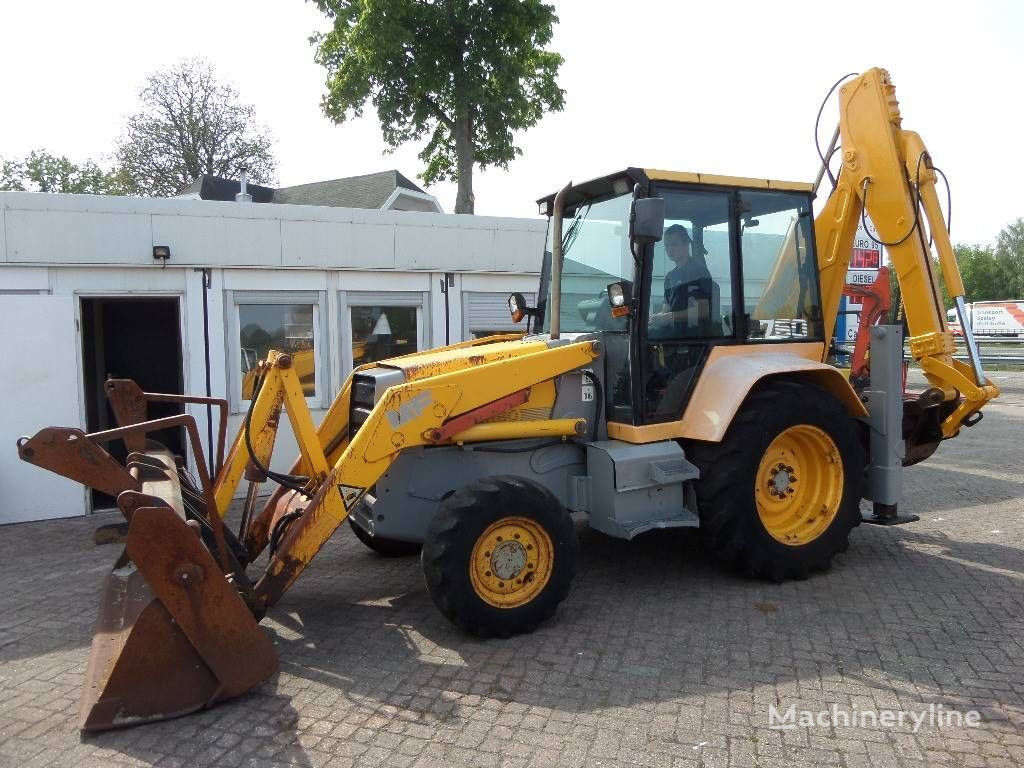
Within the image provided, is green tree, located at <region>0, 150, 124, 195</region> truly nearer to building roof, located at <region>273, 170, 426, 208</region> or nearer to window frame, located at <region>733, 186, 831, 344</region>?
building roof, located at <region>273, 170, 426, 208</region>

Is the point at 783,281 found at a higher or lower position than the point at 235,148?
lower

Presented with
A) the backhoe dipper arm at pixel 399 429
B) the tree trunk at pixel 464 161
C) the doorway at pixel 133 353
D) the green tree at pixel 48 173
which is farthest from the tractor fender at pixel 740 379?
the green tree at pixel 48 173

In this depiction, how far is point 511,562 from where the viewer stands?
468 centimetres

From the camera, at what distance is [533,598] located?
472cm

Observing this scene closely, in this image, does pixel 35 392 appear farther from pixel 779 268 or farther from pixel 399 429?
pixel 779 268

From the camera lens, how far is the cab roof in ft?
17.8

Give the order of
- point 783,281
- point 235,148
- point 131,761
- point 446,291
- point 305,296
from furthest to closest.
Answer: point 235,148
point 446,291
point 305,296
point 783,281
point 131,761

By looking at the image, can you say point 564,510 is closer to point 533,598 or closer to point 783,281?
point 533,598

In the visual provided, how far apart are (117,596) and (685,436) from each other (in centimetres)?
357

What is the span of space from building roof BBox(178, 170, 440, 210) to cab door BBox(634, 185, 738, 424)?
17.4m

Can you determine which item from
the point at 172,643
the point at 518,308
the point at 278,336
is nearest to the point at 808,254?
the point at 518,308

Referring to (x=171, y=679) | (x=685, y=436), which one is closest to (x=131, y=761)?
(x=171, y=679)

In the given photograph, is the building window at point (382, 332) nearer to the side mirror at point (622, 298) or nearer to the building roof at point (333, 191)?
the side mirror at point (622, 298)

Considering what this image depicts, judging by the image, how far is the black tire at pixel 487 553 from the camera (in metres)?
4.46
